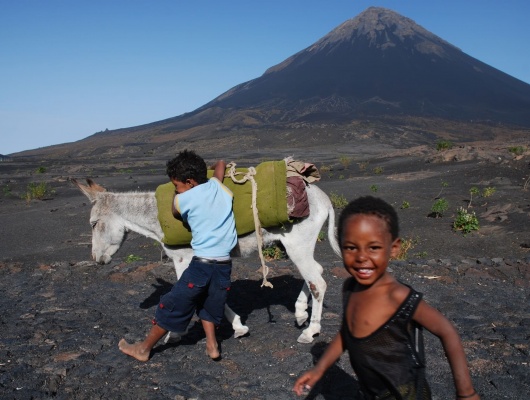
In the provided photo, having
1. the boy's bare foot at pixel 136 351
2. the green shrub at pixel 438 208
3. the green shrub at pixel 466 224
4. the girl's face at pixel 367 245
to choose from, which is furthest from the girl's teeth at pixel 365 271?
the green shrub at pixel 438 208

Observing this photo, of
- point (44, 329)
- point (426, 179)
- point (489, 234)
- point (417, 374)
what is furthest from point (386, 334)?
point (426, 179)

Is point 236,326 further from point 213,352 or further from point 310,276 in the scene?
point 310,276

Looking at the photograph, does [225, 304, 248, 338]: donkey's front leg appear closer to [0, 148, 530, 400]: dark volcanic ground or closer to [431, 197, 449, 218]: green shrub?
[0, 148, 530, 400]: dark volcanic ground

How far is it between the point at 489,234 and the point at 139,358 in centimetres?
950

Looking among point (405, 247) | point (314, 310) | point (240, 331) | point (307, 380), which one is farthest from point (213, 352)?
point (405, 247)

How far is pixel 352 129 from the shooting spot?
79.2 meters

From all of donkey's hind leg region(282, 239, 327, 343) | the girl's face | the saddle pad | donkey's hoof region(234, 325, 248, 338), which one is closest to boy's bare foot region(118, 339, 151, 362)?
donkey's hoof region(234, 325, 248, 338)

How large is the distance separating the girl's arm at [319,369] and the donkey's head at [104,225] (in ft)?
11.5

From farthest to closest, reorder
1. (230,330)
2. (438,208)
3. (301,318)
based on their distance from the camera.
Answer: (438,208) < (230,330) < (301,318)

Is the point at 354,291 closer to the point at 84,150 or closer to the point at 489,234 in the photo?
the point at 489,234

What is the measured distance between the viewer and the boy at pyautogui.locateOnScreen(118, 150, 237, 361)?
459 cm

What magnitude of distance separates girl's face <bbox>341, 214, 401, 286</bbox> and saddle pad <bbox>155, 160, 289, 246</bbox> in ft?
7.95

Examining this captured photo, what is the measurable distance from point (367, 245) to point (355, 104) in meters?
137

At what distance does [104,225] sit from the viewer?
5949mm
